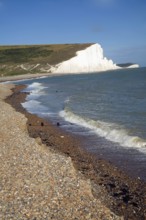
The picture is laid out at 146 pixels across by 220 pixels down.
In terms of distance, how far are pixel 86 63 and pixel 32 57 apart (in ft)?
67.9

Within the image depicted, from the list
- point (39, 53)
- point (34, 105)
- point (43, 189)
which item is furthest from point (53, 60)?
point (43, 189)

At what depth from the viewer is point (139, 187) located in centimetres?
1043

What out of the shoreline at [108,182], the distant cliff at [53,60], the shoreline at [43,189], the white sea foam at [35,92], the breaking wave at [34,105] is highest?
the distant cliff at [53,60]

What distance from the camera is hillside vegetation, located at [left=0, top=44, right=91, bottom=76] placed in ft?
399

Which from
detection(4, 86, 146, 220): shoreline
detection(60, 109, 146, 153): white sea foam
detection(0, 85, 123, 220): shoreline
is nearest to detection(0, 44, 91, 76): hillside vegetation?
detection(60, 109, 146, 153): white sea foam

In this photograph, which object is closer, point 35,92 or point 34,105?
point 34,105

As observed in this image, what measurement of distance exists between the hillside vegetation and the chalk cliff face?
2.73 metres

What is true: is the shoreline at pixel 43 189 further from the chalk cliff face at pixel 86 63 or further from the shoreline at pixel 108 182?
the chalk cliff face at pixel 86 63

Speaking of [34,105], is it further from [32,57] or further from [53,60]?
[32,57]

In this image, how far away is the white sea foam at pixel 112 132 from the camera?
15337 millimetres

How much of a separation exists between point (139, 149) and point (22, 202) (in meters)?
7.36

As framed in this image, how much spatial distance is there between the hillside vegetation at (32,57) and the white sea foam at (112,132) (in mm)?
95514

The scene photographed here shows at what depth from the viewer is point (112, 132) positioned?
17734 mm

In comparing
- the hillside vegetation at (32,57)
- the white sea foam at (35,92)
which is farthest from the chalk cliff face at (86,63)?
the white sea foam at (35,92)
